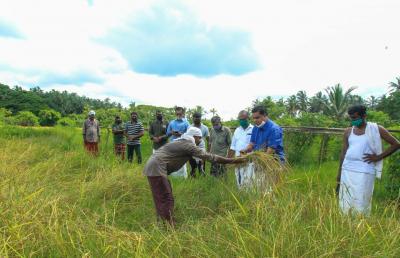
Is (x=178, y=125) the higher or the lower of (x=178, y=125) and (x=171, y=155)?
the higher

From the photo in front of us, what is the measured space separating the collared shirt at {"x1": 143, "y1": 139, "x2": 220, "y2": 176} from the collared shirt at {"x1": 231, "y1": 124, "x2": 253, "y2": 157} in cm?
122

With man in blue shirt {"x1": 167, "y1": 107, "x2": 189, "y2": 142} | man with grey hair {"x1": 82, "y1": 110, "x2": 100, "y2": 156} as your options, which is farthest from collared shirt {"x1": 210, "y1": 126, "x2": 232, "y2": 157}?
man with grey hair {"x1": 82, "y1": 110, "x2": 100, "y2": 156}

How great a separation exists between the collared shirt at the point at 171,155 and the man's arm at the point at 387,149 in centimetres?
164

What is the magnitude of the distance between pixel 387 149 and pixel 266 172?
4.31ft

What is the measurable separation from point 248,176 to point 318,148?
16.2 feet

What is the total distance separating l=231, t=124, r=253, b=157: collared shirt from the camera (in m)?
5.44

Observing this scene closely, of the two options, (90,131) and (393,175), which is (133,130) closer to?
(90,131)

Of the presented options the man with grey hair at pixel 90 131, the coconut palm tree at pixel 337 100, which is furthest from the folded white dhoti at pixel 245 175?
the coconut palm tree at pixel 337 100

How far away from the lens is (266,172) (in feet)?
12.0

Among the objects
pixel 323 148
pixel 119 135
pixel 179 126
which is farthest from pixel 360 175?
pixel 119 135

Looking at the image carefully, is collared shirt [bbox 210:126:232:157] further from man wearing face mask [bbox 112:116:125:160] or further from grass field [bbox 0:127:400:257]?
man wearing face mask [bbox 112:116:125:160]

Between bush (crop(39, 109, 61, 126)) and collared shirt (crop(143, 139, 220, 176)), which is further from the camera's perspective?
bush (crop(39, 109, 61, 126))

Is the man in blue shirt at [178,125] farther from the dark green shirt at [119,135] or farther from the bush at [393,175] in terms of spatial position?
the bush at [393,175]

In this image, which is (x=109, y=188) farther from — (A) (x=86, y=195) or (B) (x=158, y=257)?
(B) (x=158, y=257)
